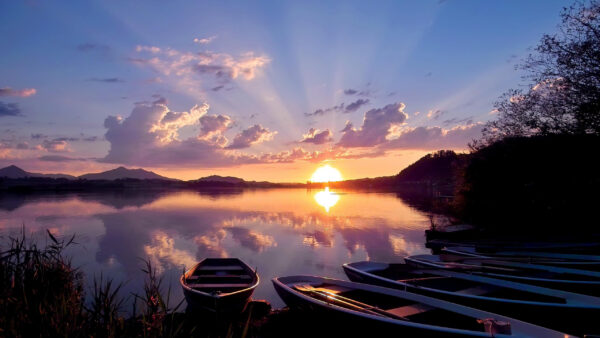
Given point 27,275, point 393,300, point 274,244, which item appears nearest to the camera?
point 27,275

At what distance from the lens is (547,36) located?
20.7 m

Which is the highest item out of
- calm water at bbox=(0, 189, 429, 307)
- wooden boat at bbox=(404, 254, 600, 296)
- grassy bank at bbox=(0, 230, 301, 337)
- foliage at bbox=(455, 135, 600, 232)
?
foliage at bbox=(455, 135, 600, 232)

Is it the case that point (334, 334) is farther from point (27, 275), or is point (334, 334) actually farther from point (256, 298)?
point (27, 275)

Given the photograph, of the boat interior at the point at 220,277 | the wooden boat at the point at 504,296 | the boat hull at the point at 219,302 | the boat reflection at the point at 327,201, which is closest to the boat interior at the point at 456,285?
the wooden boat at the point at 504,296

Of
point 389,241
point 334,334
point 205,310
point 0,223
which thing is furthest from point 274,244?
point 0,223

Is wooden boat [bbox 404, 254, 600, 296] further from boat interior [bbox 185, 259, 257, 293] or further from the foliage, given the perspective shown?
the foliage

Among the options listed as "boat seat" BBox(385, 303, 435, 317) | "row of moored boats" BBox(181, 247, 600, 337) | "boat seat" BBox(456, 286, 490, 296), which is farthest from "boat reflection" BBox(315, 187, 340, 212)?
"boat seat" BBox(385, 303, 435, 317)

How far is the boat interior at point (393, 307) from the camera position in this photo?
305 inches

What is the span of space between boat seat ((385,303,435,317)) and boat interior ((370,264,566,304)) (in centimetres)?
177

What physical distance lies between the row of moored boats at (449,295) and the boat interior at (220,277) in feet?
0.11

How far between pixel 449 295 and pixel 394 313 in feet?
7.47

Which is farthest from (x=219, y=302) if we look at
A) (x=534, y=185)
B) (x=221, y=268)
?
(x=534, y=185)

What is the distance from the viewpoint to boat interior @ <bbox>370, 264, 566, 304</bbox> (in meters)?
9.43

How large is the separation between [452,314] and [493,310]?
1601 millimetres
